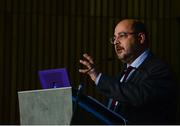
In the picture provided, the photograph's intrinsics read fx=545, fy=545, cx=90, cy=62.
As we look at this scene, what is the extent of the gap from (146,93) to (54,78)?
533 millimetres

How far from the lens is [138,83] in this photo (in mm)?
3234

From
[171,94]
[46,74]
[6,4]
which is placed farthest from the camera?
[6,4]

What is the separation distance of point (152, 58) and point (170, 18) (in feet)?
14.2

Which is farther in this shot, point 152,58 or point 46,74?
point 152,58

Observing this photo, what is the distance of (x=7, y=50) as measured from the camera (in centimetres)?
725

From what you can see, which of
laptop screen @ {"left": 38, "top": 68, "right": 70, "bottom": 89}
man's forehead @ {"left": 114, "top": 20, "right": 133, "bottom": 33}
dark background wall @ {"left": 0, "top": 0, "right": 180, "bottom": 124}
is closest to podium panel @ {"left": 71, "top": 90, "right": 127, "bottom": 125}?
laptop screen @ {"left": 38, "top": 68, "right": 70, "bottom": 89}

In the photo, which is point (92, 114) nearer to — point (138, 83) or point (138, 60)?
point (138, 83)

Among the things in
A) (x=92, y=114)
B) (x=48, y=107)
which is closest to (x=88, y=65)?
(x=92, y=114)

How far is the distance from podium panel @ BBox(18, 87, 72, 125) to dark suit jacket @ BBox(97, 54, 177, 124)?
0.50 m

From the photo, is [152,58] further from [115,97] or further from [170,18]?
[170,18]

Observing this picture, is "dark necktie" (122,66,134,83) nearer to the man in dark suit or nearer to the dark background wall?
the man in dark suit

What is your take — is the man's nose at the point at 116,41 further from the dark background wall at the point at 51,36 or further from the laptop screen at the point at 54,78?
the dark background wall at the point at 51,36

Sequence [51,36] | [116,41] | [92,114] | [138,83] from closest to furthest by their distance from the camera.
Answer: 1. [92,114]
2. [138,83]
3. [116,41]
4. [51,36]

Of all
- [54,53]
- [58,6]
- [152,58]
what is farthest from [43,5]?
[152,58]
